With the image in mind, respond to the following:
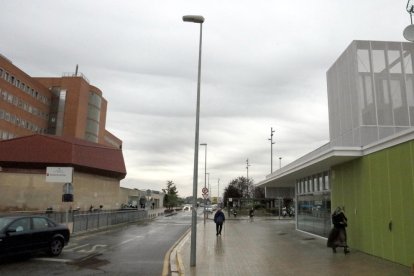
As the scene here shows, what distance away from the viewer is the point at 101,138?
102250mm

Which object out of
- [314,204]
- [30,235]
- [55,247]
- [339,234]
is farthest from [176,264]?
[314,204]

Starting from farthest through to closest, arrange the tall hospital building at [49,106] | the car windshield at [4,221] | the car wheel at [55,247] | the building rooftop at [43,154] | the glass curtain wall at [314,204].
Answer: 1. the tall hospital building at [49,106]
2. the building rooftop at [43,154]
3. the glass curtain wall at [314,204]
4. the car wheel at [55,247]
5. the car windshield at [4,221]

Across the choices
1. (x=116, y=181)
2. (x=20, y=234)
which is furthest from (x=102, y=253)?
(x=116, y=181)

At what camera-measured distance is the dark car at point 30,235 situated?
12352mm

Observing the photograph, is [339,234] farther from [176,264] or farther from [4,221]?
[4,221]

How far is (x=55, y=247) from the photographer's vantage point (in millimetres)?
14469

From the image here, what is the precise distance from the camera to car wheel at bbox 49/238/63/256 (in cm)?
1427

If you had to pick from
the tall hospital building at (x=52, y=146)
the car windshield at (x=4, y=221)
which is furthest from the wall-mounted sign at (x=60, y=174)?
the car windshield at (x=4, y=221)

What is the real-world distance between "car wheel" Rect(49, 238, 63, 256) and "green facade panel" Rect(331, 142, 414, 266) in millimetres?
10337

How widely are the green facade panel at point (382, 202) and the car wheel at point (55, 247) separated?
10337 millimetres

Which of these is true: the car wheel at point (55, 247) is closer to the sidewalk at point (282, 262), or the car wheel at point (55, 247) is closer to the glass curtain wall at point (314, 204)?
the sidewalk at point (282, 262)

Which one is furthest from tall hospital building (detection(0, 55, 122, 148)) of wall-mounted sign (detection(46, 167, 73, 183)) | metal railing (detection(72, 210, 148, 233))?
wall-mounted sign (detection(46, 167, 73, 183))

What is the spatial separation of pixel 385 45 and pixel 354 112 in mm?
3355

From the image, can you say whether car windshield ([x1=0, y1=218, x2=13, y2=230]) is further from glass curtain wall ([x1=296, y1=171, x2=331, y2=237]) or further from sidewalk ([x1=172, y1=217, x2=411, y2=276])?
glass curtain wall ([x1=296, y1=171, x2=331, y2=237])
